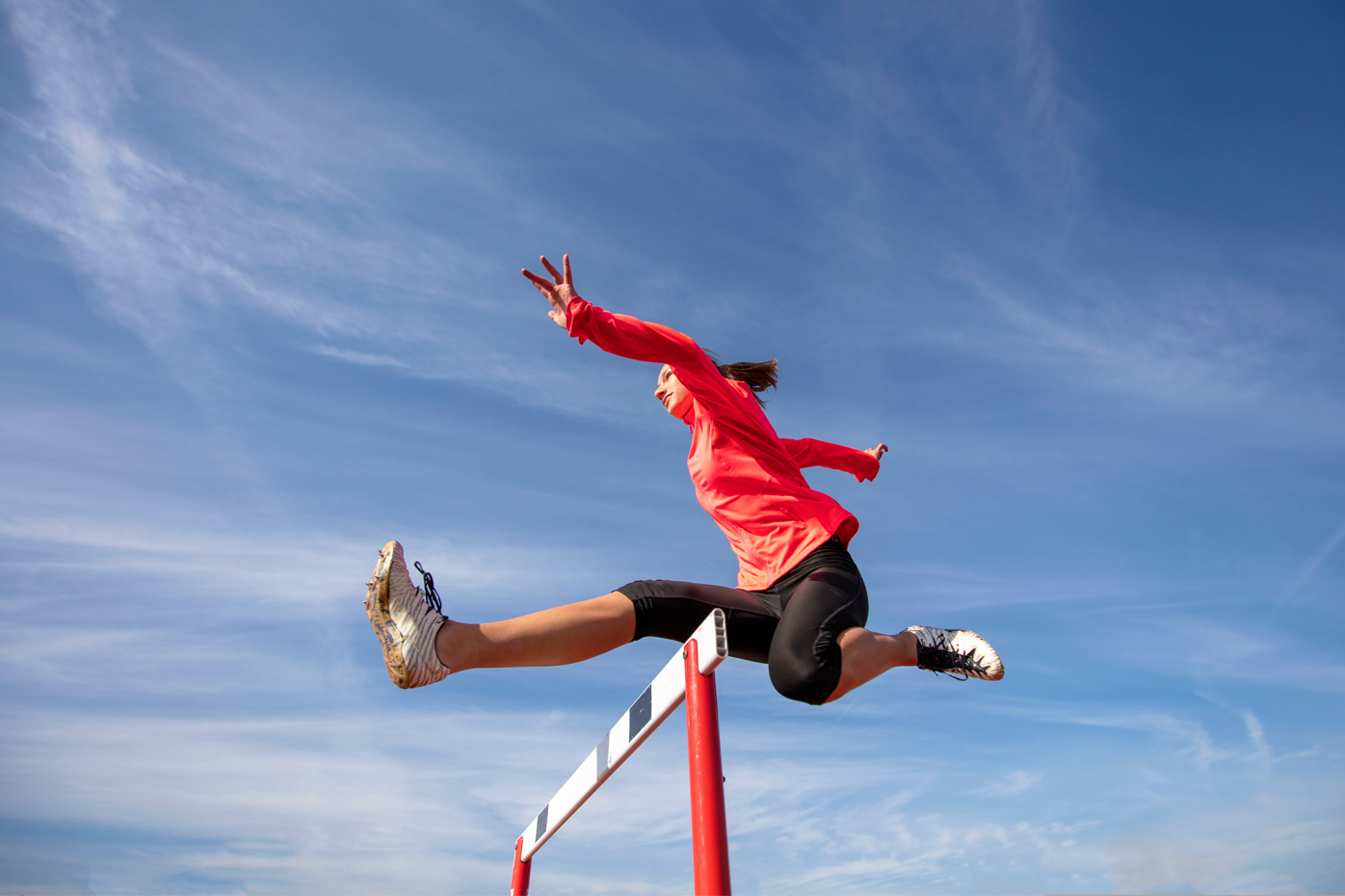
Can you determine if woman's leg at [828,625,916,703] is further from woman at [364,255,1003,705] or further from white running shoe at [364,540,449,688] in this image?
white running shoe at [364,540,449,688]

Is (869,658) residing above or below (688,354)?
below

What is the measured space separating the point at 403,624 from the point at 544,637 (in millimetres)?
461

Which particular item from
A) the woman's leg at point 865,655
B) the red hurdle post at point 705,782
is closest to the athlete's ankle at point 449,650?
the red hurdle post at point 705,782

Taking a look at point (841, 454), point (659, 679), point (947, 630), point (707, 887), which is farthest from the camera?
point (841, 454)

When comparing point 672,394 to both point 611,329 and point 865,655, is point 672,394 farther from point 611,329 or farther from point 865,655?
point 865,655

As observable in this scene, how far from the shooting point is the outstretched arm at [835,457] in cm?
397

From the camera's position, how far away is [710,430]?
3314 mm

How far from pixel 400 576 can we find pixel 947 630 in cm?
221

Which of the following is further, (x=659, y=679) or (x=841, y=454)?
(x=841, y=454)

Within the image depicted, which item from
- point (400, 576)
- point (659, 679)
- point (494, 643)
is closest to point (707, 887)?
point (659, 679)

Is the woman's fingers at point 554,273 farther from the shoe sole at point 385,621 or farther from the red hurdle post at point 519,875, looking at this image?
the red hurdle post at point 519,875

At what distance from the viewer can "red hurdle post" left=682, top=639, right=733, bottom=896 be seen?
6.56 ft

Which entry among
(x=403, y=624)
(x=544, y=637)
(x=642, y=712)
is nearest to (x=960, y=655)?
(x=642, y=712)

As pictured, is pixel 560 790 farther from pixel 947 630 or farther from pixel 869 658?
pixel 947 630
